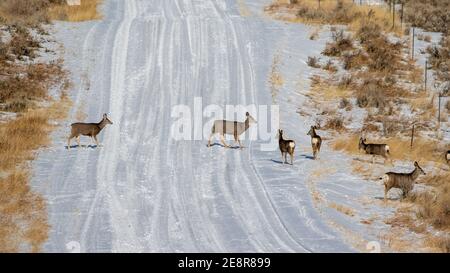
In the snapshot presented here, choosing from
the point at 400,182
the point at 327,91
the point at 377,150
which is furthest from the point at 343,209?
the point at 327,91

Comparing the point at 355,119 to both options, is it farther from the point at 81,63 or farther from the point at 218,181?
the point at 81,63

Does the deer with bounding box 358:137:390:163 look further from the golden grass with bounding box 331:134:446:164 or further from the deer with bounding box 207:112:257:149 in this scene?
the deer with bounding box 207:112:257:149

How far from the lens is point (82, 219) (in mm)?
18266

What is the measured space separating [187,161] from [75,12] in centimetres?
1765

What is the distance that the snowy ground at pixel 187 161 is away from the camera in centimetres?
1767

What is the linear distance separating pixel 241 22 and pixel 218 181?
1722 centimetres

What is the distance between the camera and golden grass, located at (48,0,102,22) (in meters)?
37.5

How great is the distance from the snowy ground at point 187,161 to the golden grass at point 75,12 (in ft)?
2.33

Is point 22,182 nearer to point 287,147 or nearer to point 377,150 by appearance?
point 287,147

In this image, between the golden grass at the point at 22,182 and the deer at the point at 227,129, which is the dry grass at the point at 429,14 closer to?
the deer at the point at 227,129

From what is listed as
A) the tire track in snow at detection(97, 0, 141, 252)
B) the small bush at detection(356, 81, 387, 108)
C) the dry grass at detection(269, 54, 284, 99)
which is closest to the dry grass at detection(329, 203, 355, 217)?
the tire track in snow at detection(97, 0, 141, 252)
